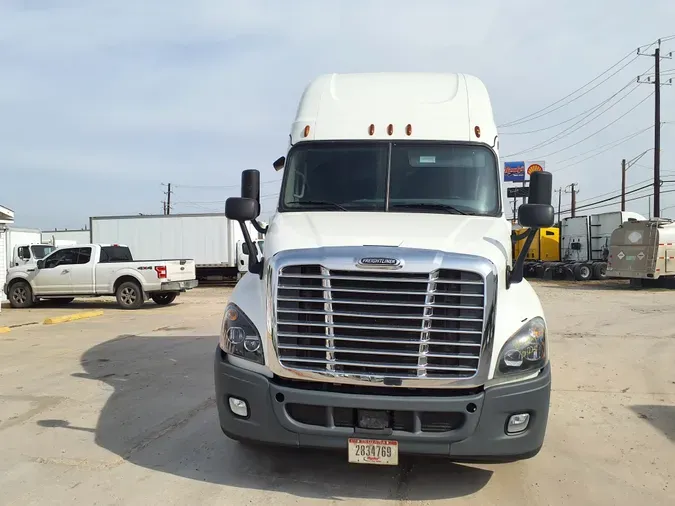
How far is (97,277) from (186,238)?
389 inches

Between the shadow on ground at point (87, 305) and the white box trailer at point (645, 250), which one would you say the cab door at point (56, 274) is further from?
the white box trailer at point (645, 250)

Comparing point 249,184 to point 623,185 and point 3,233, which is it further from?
point 623,185

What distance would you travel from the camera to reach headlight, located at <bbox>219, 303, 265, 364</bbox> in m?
4.10

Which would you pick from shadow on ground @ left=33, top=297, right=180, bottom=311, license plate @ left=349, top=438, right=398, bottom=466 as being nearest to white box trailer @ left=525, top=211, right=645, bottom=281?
shadow on ground @ left=33, top=297, right=180, bottom=311

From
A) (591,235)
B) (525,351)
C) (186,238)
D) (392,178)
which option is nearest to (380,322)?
(525,351)

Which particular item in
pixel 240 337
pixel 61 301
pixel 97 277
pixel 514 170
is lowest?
pixel 61 301

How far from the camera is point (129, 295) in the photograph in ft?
55.8

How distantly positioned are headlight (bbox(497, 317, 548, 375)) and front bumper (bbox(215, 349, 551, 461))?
0.10 m

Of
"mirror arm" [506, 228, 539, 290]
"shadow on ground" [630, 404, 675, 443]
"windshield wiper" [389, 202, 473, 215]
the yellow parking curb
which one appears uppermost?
"windshield wiper" [389, 202, 473, 215]

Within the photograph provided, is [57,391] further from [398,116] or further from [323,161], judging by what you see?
[398,116]

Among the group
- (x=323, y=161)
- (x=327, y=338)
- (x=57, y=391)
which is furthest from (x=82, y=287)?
(x=327, y=338)

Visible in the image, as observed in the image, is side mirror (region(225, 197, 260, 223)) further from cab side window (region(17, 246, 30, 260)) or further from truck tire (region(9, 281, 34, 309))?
cab side window (region(17, 246, 30, 260))

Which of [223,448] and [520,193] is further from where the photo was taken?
[520,193]

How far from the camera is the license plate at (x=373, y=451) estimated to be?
3.83 metres
